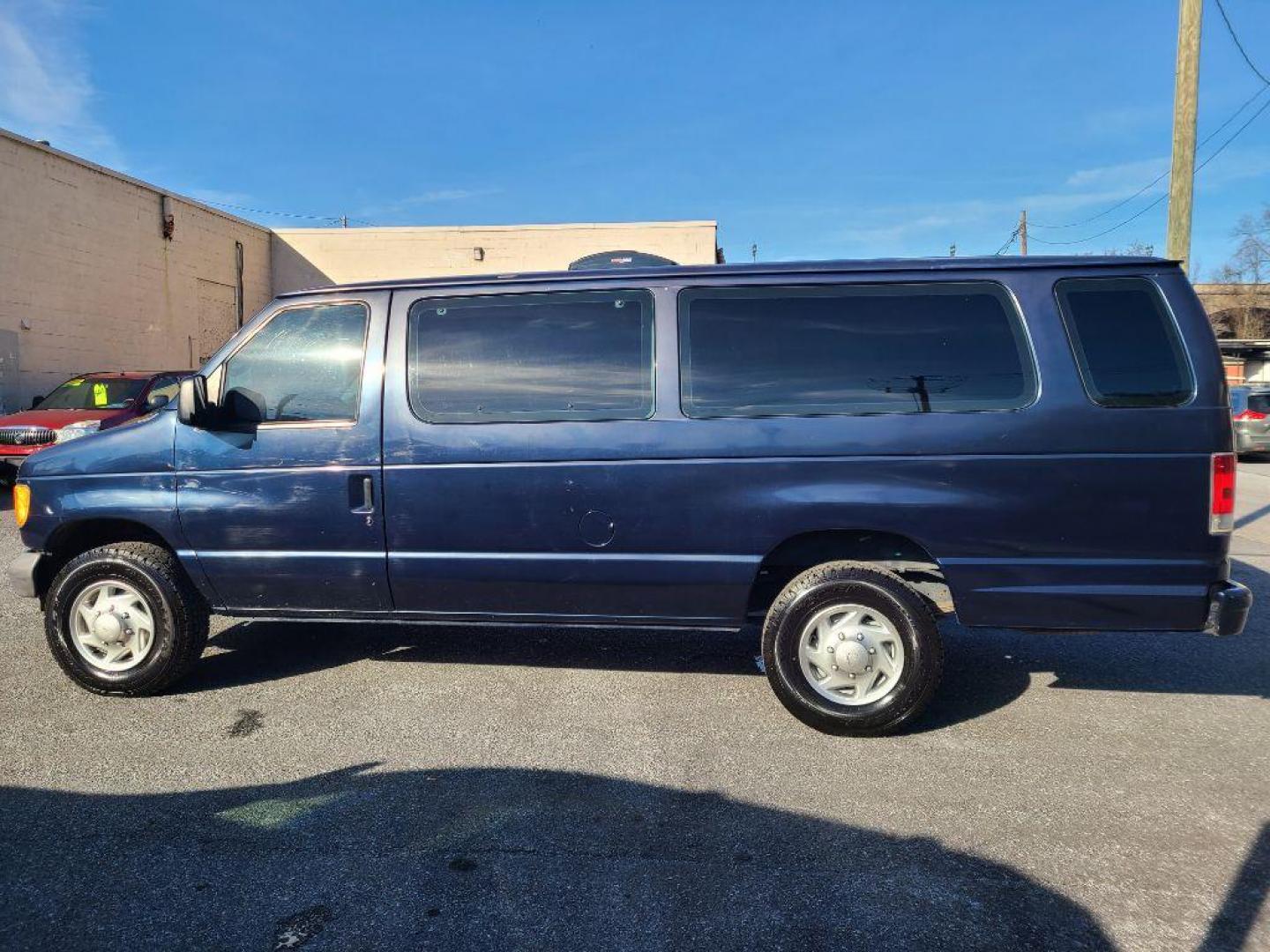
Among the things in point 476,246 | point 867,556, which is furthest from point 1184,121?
point 476,246

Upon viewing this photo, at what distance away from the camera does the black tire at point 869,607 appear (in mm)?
3889

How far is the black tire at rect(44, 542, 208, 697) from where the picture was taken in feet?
14.4

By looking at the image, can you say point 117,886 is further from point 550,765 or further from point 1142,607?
point 1142,607

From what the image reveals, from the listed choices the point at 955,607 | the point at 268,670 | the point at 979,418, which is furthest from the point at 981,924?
the point at 268,670

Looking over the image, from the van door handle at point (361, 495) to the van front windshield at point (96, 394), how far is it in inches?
346

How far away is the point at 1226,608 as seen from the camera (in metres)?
3.68

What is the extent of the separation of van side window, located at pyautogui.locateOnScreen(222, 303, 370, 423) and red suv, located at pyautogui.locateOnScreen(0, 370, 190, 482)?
19.3 feet

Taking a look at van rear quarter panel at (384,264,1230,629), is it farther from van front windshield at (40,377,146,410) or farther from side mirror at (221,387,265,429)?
van front windshield at (40,377,146,410)

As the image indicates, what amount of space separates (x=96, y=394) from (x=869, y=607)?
11.5 meters

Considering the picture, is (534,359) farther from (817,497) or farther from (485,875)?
(485,875)

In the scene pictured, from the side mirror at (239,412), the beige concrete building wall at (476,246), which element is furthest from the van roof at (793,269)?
the beige concrete building wall at (476,246)

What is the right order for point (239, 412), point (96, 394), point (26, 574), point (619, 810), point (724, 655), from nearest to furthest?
point (619, 810)
point (239, 412)
point (26, 574)
point (724, 655)
point (96, 394)

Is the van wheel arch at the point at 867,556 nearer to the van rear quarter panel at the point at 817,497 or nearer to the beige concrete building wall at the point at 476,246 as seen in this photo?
the van rear quarter panel at the point at 817,497

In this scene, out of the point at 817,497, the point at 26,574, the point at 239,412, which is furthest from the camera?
the point at 26,574
